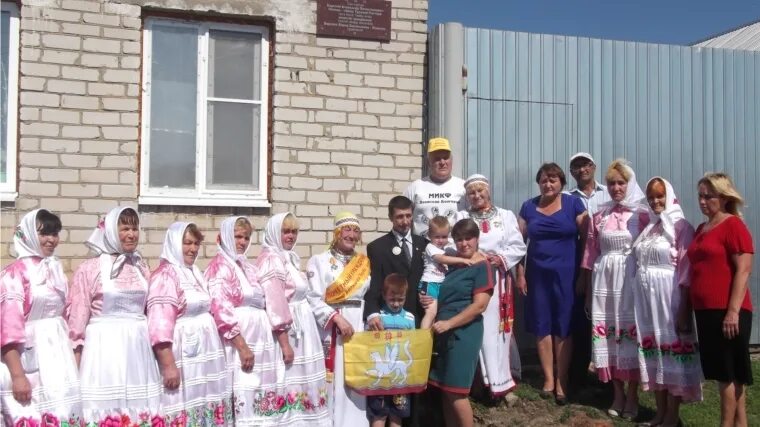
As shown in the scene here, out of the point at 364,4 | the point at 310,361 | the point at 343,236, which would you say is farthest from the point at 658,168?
the point at 310,361

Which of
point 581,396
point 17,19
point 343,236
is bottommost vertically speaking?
point 581,396

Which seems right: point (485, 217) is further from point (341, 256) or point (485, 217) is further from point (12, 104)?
point (12, 104)

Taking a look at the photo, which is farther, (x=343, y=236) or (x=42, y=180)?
(x=42, y=180)

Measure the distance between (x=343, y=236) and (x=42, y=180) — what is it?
2.65 metres

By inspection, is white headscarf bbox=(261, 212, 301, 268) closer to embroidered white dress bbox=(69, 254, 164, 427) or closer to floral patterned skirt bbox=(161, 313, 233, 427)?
floral patterned skirt bbox=(161, 313, 233, 427)

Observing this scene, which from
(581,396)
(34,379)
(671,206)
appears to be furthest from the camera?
(581,396)

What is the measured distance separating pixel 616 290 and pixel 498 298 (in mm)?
801

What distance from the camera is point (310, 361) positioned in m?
4.78

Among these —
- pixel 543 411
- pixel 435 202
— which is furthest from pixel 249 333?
pixel 543 411

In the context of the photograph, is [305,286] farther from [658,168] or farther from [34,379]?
[658,168]

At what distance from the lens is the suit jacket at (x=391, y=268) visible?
5004 millimetres

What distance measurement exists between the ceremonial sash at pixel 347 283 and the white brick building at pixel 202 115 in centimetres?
167

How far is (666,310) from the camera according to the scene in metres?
5.14

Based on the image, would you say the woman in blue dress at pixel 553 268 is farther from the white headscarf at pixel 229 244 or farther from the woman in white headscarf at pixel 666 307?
the white headscarf at pixel 229 244
